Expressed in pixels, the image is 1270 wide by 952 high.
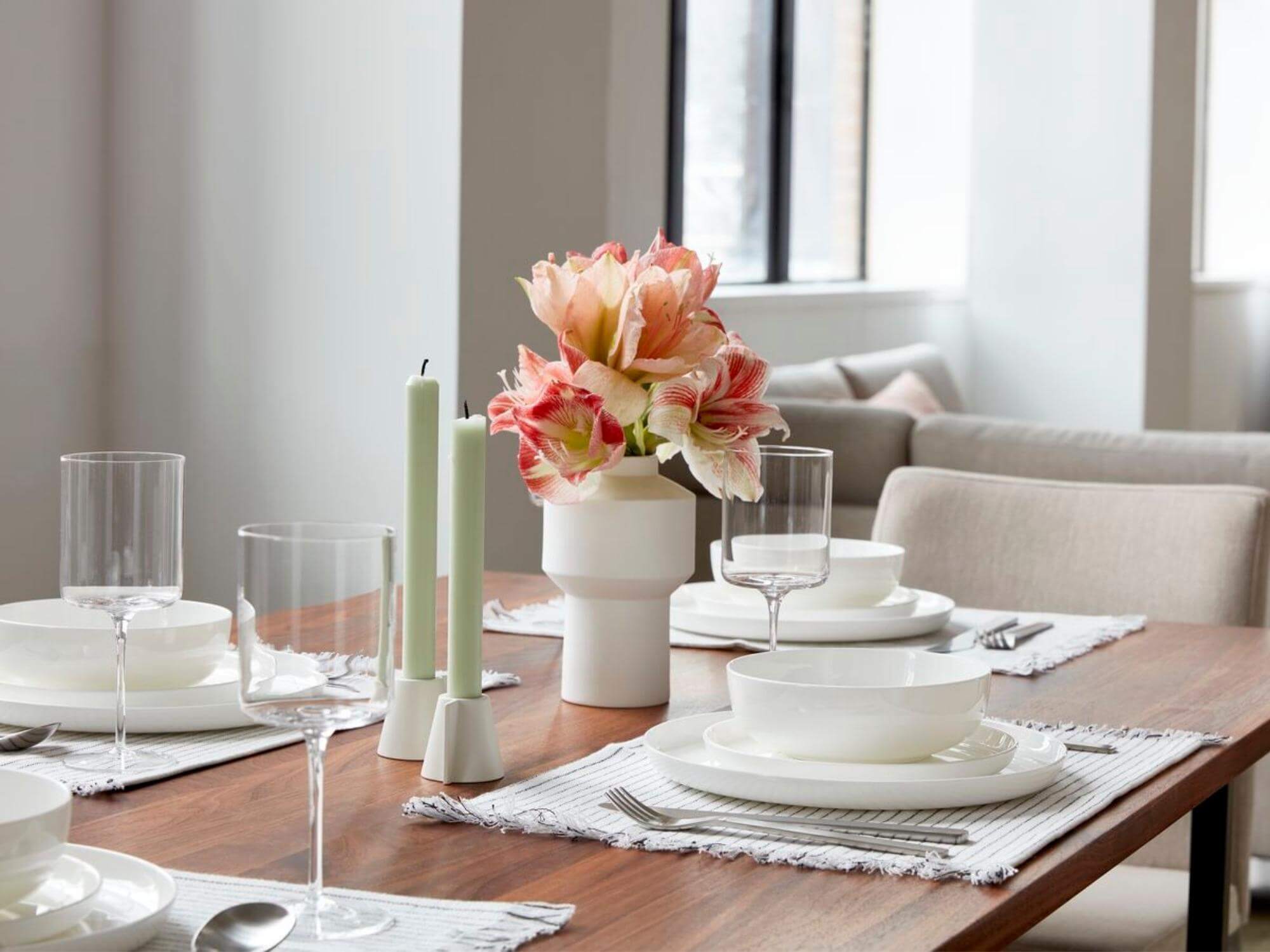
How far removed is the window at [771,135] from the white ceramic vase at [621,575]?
391 cm

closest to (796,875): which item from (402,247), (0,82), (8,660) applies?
(8,660)

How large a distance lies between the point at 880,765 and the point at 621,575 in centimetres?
32

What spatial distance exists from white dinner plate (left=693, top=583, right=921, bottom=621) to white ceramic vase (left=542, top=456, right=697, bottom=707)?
0.93 feet

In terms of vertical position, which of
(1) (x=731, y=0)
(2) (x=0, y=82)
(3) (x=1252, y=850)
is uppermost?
(1) (x=731, y=0)

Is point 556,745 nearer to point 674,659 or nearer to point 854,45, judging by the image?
point 674,659

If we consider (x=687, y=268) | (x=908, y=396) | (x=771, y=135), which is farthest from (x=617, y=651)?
(x=771, y=135)

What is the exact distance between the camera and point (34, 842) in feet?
2.40

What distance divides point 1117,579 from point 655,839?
1172mm

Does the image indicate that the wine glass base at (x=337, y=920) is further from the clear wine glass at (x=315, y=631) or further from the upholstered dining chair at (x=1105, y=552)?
the upholstered dining chair at (x=1105, y=552)

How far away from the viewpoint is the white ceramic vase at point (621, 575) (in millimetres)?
1311

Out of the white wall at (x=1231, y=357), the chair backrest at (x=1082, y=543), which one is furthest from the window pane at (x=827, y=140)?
the chair backrest at (x=1082, y=543)

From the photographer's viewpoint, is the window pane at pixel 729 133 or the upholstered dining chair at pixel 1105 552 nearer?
the upholstered dining chair at pixel 1105 552

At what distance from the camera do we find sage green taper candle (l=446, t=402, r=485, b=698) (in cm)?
111

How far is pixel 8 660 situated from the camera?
1222 mm
